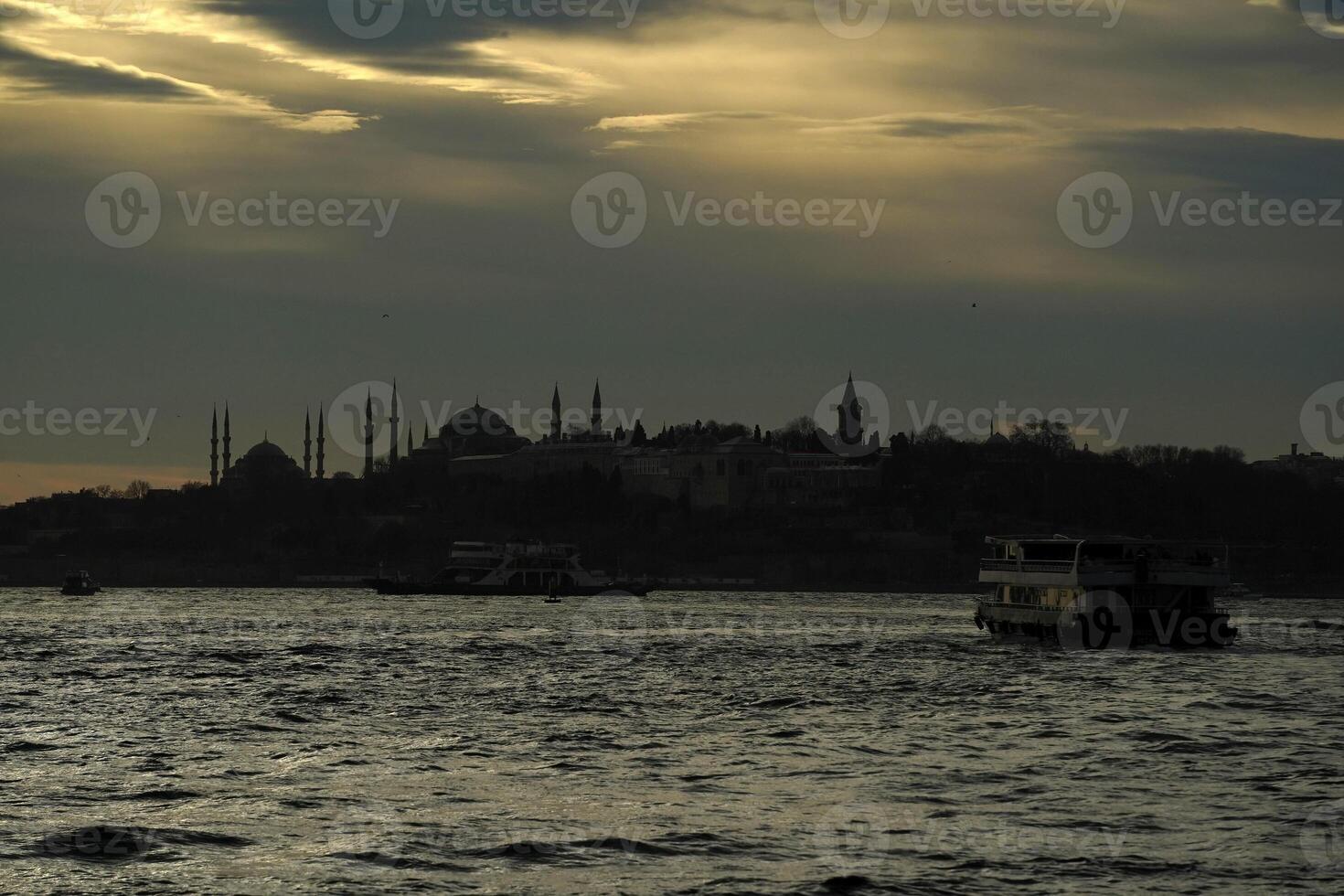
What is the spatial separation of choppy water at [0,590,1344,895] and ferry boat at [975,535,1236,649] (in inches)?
67.1

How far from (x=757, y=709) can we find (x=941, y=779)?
12.9 metres

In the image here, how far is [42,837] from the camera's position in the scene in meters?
26.0

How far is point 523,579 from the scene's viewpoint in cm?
14038

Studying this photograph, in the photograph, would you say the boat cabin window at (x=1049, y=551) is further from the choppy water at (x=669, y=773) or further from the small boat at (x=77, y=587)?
the small boat at (x=77, y=587)

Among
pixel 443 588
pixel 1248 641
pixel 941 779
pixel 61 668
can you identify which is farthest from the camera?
pixel 443 588

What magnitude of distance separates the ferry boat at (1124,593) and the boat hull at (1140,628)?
3cm

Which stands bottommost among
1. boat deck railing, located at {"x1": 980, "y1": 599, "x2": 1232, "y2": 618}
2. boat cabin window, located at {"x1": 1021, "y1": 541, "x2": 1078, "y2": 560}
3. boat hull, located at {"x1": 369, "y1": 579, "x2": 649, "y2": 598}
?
boat hull, located at {"x1": 369, "y1": 579, "x2": 649, "y2": 598}

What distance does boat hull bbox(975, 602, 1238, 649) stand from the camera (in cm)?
6775

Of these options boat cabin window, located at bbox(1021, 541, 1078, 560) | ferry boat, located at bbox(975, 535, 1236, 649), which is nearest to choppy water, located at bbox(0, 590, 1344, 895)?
ferry boat, located at bbox(975, 535, 1236, 649)

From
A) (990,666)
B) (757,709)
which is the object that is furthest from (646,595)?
(757,709)

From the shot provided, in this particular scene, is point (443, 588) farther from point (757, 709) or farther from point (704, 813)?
point (704, 813)

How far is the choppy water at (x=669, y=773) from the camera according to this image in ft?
80.2

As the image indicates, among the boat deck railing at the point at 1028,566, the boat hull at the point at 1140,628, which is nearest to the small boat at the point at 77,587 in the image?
the boat deck railing at the point at 1028,566

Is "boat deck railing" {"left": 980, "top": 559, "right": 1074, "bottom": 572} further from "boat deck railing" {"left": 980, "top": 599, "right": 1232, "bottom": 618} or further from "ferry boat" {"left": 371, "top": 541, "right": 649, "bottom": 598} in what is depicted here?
"ferry boat" {"left": 371, "top": 541, "right": 649, "bottom": 598}
